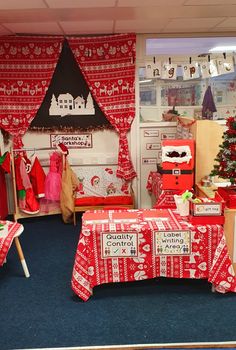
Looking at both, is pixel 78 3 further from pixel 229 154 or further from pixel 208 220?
pixel 208 220

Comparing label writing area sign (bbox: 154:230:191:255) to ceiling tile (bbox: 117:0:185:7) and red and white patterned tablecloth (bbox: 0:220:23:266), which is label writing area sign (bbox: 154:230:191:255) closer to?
red and white patterned tablecloth (bbox: 0:220:23:266)

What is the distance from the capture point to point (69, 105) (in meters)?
5.03

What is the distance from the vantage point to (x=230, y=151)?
3.04 m

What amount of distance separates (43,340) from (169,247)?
1135 mm

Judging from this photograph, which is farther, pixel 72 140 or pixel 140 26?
pixel 72 140

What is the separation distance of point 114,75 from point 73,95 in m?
0.61

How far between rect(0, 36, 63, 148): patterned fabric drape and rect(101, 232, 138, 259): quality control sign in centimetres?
265

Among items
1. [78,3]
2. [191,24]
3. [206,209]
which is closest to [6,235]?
[206,209]

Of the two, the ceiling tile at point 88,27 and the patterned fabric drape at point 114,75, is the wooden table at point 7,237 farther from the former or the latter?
the ceiling tile at point 88,27

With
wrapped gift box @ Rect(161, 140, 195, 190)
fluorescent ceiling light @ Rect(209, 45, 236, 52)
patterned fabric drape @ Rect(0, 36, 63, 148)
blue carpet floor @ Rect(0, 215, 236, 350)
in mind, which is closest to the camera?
blue carpet floor @ Rect(0, 215, 236, 350)

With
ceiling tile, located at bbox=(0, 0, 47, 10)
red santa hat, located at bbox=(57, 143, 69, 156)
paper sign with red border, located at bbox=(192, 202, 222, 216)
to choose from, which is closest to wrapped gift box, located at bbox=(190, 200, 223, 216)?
paper sign with red border, located at bbox=(192, 202, 222, 216)

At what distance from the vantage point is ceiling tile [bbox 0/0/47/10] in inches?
124

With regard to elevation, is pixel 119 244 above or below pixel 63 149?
below

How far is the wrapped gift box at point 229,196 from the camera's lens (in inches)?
120
